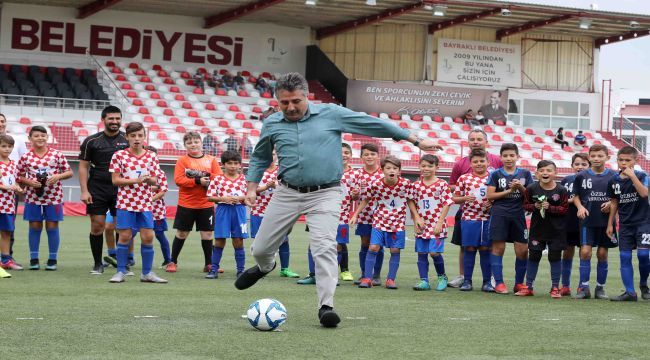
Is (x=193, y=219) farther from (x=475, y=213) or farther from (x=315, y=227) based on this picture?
(x=315, y=227)

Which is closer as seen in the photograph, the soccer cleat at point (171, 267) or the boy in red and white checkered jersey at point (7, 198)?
the boy in red and white checkered jersey at point (7, 198)

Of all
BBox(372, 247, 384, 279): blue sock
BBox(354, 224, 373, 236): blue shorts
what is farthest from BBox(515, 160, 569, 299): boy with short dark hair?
BBox(354, 224, 373, 236): blue shorts

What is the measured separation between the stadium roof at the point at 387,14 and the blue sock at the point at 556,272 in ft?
76.6

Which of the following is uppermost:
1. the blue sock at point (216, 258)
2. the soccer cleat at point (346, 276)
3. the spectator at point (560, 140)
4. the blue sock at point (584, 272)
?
the spectator at point (560, 140)

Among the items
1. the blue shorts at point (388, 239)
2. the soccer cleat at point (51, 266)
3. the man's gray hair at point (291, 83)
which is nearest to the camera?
the man's gray hair at point (291, 83)

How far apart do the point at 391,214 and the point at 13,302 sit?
4439mm

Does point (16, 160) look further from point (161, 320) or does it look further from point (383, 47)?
point (383, 47)

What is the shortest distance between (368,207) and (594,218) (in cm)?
259

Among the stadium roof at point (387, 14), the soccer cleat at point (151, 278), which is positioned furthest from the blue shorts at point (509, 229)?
the stadium roof at point (387, 14)

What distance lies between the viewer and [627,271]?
→ 35.9 feet

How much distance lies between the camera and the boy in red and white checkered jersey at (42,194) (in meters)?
12.7

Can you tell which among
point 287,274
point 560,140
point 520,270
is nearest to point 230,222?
point 287,274

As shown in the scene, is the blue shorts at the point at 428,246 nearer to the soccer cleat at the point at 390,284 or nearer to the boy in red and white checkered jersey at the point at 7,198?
the soccer cleat at the point at 390,284

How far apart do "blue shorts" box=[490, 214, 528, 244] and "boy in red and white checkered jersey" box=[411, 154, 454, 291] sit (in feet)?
2.06
